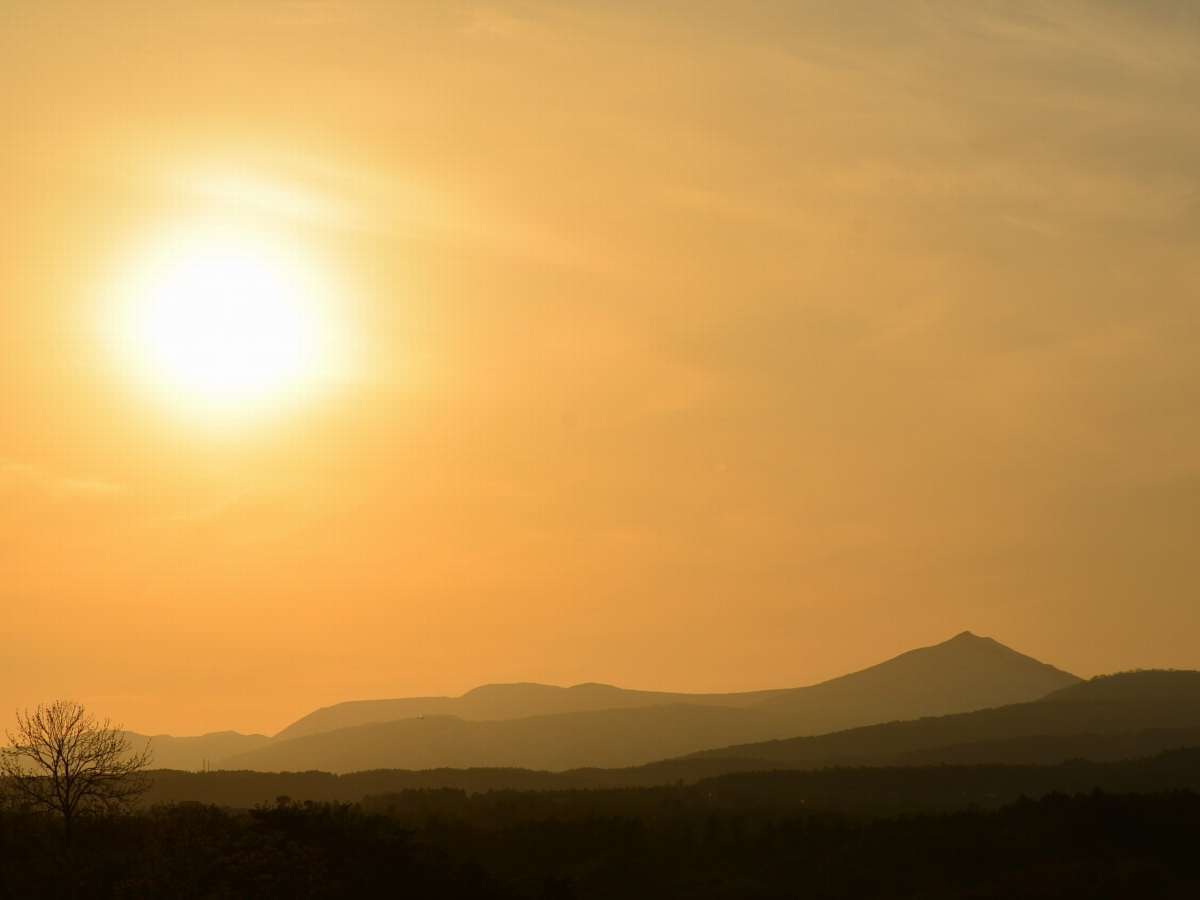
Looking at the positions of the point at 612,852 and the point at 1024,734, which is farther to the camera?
the point at 1024,734

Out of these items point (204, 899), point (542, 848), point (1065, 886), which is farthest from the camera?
point (542, 848)

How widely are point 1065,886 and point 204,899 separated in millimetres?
25936

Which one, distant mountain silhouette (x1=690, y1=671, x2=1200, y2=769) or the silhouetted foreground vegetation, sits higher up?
distant mountain silhouette (x1=690, y1=671, x2=1200, y2=769)

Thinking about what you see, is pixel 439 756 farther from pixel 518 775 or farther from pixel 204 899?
pixel 204 899

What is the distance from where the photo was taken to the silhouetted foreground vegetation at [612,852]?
135ft

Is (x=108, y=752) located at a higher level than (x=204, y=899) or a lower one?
higher

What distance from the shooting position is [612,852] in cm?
5331

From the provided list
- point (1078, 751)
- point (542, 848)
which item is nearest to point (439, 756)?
point (1078, 751)

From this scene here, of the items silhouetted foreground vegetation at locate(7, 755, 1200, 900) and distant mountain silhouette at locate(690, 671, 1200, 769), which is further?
distant mountain silhouette at locate(690, 671, 1200, 769)

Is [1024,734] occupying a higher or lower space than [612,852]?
higher

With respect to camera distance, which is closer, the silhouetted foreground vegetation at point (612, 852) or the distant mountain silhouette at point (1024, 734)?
the silhouetted foreground vegetation at point (612, 852)

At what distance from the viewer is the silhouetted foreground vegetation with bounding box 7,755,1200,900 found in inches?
1619

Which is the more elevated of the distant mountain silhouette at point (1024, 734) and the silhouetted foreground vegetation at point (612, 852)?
the distant mountain silhouette at point (1024, 734)

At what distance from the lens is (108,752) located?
159 feet
